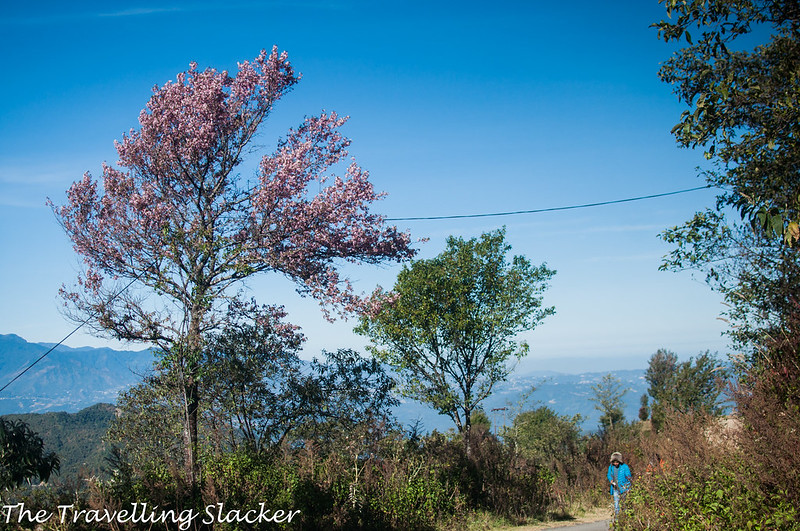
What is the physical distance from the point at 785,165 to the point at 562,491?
1286cm

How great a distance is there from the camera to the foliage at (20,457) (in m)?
12.8

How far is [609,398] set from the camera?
174 ft

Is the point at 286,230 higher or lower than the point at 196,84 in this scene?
lower

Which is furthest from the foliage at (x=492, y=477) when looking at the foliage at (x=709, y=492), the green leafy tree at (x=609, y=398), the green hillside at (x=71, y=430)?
the green hillside at (x=71, y=430)

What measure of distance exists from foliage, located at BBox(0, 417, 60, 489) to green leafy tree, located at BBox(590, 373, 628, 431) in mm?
46149

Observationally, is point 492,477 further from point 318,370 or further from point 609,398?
point 609,398

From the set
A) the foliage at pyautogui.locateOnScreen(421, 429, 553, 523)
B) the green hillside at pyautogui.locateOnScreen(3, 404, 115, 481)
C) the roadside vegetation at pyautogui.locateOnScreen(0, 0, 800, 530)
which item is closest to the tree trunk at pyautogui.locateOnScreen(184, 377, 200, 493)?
the roadside vegetation at pyautogui.locateOnScreen(0, 0, 800, 530)

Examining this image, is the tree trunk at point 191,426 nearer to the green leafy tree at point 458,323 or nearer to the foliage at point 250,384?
the foliage at point 250,384

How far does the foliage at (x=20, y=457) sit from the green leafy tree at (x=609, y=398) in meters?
46.1

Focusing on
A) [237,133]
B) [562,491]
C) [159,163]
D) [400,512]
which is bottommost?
[562,491]

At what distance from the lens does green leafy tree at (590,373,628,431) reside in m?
52.3

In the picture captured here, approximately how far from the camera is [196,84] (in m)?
12.4

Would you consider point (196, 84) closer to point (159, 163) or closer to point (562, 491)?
point (159, 163)

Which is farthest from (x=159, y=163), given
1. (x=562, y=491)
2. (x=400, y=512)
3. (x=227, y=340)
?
(x=562, y=491)
